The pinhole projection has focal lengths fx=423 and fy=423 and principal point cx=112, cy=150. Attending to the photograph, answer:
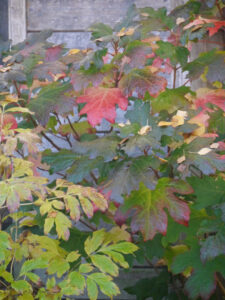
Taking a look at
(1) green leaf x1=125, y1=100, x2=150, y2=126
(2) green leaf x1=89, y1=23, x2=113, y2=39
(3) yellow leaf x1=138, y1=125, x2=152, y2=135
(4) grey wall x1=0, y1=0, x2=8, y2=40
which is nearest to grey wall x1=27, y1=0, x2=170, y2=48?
(4) grey wall x1=0, y1=0, x2=8, y2=40

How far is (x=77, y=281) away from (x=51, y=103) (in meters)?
0.55

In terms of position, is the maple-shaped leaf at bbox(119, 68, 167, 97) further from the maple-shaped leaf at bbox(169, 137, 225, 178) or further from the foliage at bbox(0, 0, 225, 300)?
the maple-shaped leaf at bbox(169, 137, 225, 178)

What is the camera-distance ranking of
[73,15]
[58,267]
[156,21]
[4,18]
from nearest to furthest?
1. [58,267]
2. [156,21]
3. [73,15]
4. [4,18]

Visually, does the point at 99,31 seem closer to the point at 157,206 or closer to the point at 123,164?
the point at 123,164

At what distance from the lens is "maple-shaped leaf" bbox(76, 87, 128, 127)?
122 cm

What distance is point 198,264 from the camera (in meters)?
1.21

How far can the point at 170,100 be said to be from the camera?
1403 millimetres

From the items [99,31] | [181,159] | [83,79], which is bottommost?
[181,159]

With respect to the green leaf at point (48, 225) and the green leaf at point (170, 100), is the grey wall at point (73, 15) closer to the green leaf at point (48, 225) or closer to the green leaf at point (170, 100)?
the green leaf at point (170, 100)

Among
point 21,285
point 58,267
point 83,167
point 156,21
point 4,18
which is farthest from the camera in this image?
point 4,18

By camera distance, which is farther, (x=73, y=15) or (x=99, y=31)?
(x=73, y=15)

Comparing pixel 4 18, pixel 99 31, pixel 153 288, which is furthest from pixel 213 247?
pixel 4 18

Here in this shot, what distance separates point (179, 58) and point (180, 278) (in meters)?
0.78

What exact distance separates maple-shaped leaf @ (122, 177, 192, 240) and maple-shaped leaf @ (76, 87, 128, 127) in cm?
23
